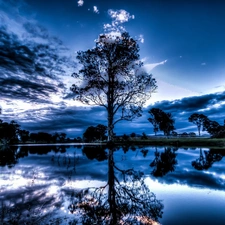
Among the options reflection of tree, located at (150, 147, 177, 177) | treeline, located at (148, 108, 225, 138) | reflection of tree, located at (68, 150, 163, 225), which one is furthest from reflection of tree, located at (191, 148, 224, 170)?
treeline, located at (148, 108, 225, 138)

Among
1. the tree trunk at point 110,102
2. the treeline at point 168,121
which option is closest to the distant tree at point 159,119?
the treeline at point 168,121

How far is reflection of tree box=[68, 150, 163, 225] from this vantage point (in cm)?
407

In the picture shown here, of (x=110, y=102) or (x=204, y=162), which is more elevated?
(x=110, y=102)

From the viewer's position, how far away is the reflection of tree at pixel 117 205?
160 inches

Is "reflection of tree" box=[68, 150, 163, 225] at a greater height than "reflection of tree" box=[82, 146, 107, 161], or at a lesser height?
lesser

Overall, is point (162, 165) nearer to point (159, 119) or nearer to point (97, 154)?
point (97, 154)

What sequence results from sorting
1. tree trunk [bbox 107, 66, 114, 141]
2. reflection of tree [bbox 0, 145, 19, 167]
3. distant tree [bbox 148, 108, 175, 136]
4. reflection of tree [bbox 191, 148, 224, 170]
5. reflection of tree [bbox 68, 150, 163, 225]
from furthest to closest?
distant tree [bbox 148, 108, 175, 136], tree trunk [bbox 107, 66, 114, 141], reflection of tree [bbox 0, 145, 19, 167], reflection of tree [bbox 191, 148, 224, 170], reflection of tree [bbox 68, 150, 163, 225]

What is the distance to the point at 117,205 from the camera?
16.1 ft

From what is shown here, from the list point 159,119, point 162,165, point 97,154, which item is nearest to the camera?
point 162,165

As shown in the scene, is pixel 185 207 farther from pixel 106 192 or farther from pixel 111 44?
pixel 111 44

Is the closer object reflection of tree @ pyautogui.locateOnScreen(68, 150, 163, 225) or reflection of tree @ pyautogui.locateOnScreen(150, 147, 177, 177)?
reflection of tree @ pyautogui.locateOnScreen(68, 150, 163, 225)

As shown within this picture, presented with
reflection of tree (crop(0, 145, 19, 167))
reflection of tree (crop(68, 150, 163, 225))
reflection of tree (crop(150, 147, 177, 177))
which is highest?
reflection of tree (crop(0, 145, 19, 167))

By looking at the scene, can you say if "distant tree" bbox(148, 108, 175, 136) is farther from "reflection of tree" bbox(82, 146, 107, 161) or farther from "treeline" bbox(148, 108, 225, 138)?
"reflection of tree" bbox(82, 146, 107, 161)

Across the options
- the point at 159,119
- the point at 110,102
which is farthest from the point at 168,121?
the point at 110,102
